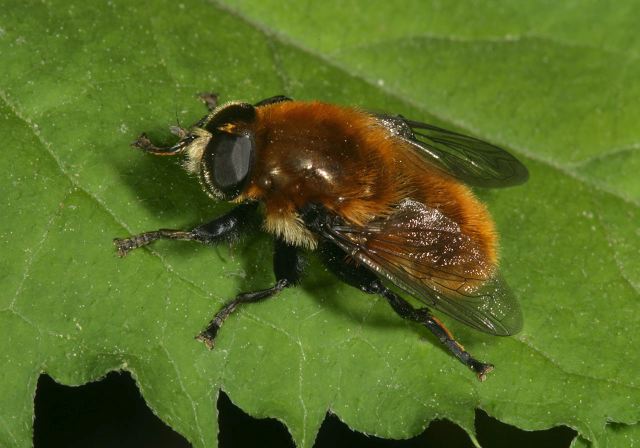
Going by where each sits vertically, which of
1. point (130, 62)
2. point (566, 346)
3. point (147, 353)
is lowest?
point (147, 353)

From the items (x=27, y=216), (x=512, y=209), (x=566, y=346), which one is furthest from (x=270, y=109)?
(x=566, y=346)

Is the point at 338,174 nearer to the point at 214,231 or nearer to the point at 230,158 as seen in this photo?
the point at 230,158

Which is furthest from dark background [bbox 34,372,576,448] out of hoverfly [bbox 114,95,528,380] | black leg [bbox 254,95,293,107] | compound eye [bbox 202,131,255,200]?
black leg [bbox 254,95,293,107]

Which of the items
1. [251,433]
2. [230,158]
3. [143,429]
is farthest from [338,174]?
[143,429]

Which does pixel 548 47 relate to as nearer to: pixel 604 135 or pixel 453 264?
pixel 604 135

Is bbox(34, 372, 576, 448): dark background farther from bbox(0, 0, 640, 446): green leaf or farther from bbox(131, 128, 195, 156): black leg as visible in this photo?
bbox(131, 128, 195, 156): black leg

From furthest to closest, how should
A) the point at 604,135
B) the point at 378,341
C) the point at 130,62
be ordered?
the point at 604,135 < the point at 130,62 < the point at 378,341

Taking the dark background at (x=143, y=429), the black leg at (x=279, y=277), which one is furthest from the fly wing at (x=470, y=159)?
the dark background at (x=143, y=429)
